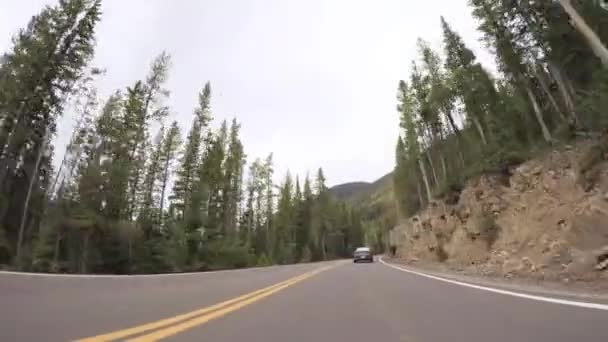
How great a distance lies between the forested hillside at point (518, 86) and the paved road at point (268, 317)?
12.5 meters

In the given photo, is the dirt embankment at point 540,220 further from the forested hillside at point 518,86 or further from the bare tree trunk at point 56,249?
the bare tree trunk at point 56,249

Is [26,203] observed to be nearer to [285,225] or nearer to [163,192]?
[163,192]

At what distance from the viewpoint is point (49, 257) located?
2602 centimetres

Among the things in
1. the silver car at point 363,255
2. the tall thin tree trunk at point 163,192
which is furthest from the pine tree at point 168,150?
the silver car at point 363,255

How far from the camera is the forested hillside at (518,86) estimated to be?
19.4 m

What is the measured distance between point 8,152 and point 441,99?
1330 inches

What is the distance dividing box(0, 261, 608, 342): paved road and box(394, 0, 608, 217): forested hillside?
40.9ft

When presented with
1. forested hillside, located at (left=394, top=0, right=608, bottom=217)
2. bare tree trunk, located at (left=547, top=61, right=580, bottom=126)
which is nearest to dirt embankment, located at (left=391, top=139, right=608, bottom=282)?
forested hillside, located at (left=394, top=0, right=608, bottom=217)

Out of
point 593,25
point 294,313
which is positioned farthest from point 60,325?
point 593,25

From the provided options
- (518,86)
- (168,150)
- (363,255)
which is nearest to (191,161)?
(168,150)

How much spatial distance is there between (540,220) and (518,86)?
59.9ft

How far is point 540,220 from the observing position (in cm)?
1633

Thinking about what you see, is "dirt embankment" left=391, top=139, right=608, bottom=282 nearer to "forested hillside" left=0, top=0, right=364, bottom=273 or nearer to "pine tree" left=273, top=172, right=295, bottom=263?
"forested hillside" left=0, top=0, right=364, bottom=273

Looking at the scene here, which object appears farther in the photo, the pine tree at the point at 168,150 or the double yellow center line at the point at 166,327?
the pine tree at the point at 168,150
